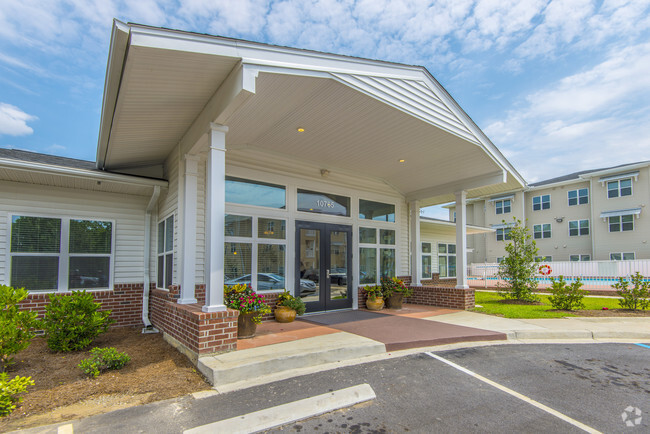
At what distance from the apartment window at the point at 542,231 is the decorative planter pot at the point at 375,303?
21.0m

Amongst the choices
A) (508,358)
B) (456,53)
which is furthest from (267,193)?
(456,53)

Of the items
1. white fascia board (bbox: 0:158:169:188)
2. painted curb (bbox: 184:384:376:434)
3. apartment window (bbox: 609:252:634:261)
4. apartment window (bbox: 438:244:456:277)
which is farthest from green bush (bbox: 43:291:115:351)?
apartment window (bbox: 609:252:634:261)

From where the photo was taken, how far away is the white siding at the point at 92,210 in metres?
6.35

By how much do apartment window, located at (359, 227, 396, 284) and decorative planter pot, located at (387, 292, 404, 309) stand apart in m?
0.69

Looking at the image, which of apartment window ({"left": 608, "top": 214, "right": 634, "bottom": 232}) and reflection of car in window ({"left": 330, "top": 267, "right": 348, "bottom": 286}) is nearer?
reflection of car in window ({"left": 330, "top": 267, "right": 348, "bottom": 286})

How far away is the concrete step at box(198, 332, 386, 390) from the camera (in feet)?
13.1

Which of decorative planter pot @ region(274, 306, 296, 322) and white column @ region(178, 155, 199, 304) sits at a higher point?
white column @ region(178, 155, 199, 304)

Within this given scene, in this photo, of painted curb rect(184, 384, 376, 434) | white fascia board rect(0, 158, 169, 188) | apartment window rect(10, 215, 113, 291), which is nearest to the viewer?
painted curb rect(184, 384, 376, 434)

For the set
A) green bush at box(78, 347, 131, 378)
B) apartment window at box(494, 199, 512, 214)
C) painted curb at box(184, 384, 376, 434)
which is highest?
apartment window at box(494, 199, 512, 214)

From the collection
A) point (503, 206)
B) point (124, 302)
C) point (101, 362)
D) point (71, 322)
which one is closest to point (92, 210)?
point (124, 302)

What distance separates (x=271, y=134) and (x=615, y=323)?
26.9ft

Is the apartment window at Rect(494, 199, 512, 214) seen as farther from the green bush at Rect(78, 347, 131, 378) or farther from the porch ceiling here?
the green bush at Rect(78, 347, 131, 378)

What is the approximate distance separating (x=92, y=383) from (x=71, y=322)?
1931mm

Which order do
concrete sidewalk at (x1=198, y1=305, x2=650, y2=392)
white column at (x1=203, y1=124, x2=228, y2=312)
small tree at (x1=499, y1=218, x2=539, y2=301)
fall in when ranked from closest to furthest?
1. concrete sidewalk at (x1=198, y1=305, x2=650, y2=392)
2. white column at (x1=203, y1=124, x2=228, y2=312)
3. small tree at (x1=499, y1=218, x2=539, y2=301)
